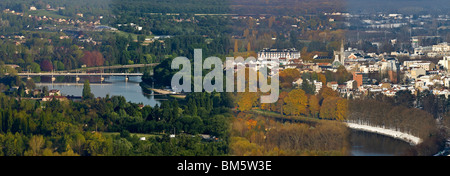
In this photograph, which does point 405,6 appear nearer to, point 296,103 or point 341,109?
point 296,103

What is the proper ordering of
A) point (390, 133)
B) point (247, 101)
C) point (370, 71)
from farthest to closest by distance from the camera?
point (370, 71) → point (247, 101) → point (390, 133)

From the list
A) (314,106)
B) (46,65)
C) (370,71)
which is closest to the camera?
(314,106)

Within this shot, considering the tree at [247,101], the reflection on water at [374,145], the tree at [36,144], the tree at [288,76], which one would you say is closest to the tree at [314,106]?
the tree at [247,101]

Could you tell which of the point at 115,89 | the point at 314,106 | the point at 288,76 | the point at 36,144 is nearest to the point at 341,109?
the point at 314,106

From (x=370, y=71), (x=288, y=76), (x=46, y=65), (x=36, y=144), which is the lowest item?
(x=46, y=65)

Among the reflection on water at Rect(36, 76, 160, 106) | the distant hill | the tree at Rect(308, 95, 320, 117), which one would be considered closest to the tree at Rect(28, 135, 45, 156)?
the tree at Rect(308, 95, 320, 117)

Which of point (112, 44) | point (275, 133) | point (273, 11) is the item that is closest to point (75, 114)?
point (273, 11)

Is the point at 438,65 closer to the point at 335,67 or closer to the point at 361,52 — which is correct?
the point at 361,52

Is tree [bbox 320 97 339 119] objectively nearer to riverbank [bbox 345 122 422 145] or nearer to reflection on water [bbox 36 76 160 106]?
riverbank [bbox 345 122 422 145]
